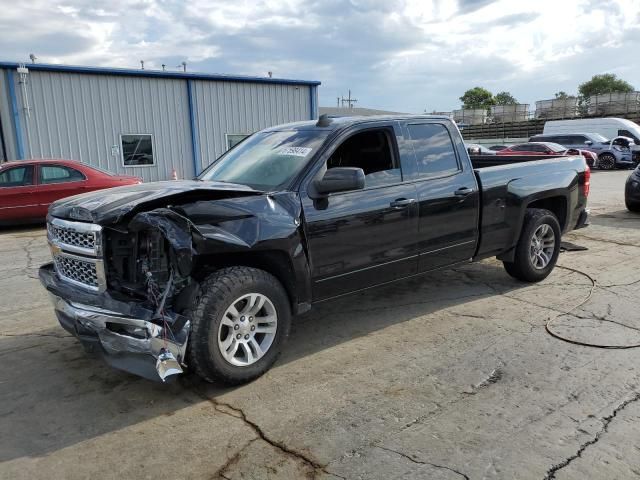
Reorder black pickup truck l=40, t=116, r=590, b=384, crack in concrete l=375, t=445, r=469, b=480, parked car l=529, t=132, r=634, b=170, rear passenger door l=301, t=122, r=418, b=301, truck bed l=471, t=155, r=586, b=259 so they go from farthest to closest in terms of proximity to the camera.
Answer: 1. parked car l=529, t=132, r=634, b=170
2. truck bed l=471, t=155, r=586, b=259
3. rear passenger door l=301, t=122, r=418, b=301
4. black pickup truck l=40, t=116, r=590, b=384
5. crack in concrete l=375, t=445, r=469, b=480

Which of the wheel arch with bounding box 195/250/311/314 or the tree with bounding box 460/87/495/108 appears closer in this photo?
the wheel arch with bounding box 195/250/311/314

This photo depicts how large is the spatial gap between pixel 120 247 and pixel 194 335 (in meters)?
0.84

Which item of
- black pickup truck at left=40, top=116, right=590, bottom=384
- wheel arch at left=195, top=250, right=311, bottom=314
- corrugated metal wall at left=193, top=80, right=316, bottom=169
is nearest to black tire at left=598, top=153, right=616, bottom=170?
corrugated metal wall at left=193, top=80, right=316, bottom=169

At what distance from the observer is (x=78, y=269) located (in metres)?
3.84

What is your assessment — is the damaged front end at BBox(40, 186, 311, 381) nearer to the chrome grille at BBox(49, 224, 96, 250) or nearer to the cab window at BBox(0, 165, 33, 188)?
the chrome grille at BBox(49, 224, 96, 250)

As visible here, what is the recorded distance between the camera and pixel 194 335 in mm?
3465

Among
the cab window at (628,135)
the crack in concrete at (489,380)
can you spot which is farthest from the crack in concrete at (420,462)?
the cab window at (628,135)

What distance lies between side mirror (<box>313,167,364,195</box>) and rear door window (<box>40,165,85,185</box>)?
960cm

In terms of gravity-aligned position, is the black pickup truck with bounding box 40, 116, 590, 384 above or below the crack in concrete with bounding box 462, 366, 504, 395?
above

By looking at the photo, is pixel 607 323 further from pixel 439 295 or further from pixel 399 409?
pixel 399 409

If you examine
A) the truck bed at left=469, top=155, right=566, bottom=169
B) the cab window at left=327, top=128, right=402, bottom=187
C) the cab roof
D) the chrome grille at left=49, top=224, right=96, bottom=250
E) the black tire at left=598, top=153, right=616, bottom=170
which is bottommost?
the black tire at left=598, top=153, right=616, bottom=170

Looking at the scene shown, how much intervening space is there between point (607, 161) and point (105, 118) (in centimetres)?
2328

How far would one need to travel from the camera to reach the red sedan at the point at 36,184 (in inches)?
449

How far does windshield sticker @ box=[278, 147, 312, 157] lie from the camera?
175 inches
